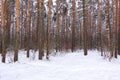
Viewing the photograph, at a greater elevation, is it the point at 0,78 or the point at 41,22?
the point at 41,22

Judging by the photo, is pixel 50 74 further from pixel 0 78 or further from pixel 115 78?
pixel 115 78

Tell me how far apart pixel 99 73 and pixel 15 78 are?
125 inches

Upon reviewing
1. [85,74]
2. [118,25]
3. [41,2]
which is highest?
[41,2]

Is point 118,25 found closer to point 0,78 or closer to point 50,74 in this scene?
point 50,74

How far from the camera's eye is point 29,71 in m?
9.30

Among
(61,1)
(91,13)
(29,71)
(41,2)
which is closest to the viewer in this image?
(29,71)

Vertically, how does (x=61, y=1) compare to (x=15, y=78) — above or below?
above

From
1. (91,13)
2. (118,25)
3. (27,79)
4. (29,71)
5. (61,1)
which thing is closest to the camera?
(27,79)

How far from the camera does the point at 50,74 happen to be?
28.6 feet

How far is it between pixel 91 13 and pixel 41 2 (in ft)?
77.7

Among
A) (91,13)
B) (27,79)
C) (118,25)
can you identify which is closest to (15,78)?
(27,79)

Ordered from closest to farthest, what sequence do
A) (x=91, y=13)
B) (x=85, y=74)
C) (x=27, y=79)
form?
(x=27, y=79), (x=85, y=74), (x=91, y=13)

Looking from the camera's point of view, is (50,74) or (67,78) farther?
(50,74)

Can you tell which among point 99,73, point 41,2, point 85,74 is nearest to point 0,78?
point 85,74
